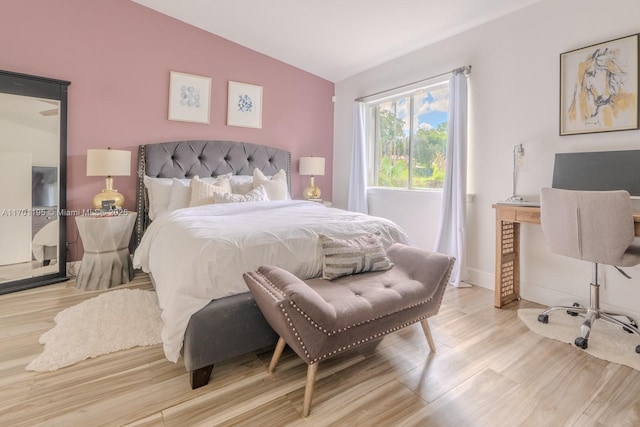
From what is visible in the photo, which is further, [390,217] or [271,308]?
[390,217]

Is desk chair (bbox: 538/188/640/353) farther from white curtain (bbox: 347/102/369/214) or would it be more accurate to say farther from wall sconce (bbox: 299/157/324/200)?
wall sconce (bbox: 299/157/324/200)

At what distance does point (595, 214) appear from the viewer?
194 cm

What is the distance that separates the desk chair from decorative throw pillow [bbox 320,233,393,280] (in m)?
1.16

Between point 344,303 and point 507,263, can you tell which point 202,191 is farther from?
point 507,263

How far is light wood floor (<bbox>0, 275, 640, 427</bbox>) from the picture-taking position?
1.39m

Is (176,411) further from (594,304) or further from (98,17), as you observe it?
(98,17)

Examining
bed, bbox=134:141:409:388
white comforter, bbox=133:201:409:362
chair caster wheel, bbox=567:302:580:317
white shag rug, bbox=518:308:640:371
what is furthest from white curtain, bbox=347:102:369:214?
chair caster wheel, bbox=567:302:580:317

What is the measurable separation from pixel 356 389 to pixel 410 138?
3113 mm

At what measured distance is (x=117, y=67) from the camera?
10.9 feet

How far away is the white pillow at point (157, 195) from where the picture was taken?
3.25 m

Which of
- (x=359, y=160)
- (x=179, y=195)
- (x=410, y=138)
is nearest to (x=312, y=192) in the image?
(x=359, y=160)

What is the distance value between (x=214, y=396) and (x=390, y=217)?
122 inches

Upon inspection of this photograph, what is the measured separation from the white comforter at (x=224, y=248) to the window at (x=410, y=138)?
163cm

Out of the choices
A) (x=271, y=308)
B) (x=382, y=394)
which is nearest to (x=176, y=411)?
(x=271, y=308)
